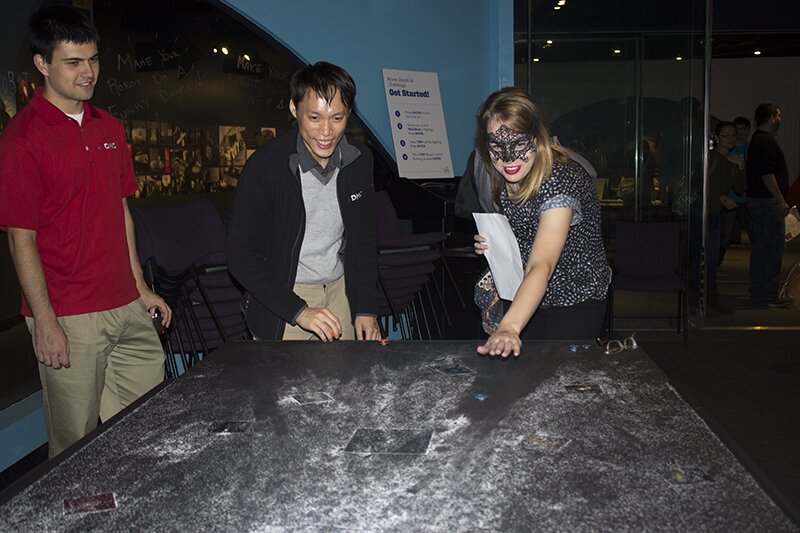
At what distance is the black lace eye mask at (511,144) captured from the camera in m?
2.22

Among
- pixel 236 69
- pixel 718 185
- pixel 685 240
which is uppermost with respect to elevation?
pixel 236 69

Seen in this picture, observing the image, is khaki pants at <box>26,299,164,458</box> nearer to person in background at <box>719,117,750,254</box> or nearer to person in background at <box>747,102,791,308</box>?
person in background at <box>747,102,791,308</box>

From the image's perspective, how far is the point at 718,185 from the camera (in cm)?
661

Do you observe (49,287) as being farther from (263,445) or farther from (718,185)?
(718,185)

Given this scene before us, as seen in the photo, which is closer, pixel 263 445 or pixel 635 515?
pixel 635 515

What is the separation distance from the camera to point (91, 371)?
2650 millimetres

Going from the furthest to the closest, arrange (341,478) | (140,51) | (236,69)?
(236,69) < (140,51) < (341,478)

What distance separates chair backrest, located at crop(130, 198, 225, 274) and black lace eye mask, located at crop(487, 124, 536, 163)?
5.56ft

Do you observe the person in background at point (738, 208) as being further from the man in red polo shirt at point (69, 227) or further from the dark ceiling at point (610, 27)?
the man in red polo shirt at point (69, 227)

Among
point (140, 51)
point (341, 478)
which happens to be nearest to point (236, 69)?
point (140, 51)

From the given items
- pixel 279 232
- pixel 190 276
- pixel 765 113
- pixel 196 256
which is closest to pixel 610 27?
pixel 765 113

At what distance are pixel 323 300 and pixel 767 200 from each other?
18.4 ft

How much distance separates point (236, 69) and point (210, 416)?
12.4 ft

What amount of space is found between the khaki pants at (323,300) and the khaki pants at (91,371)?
0.62 metres
